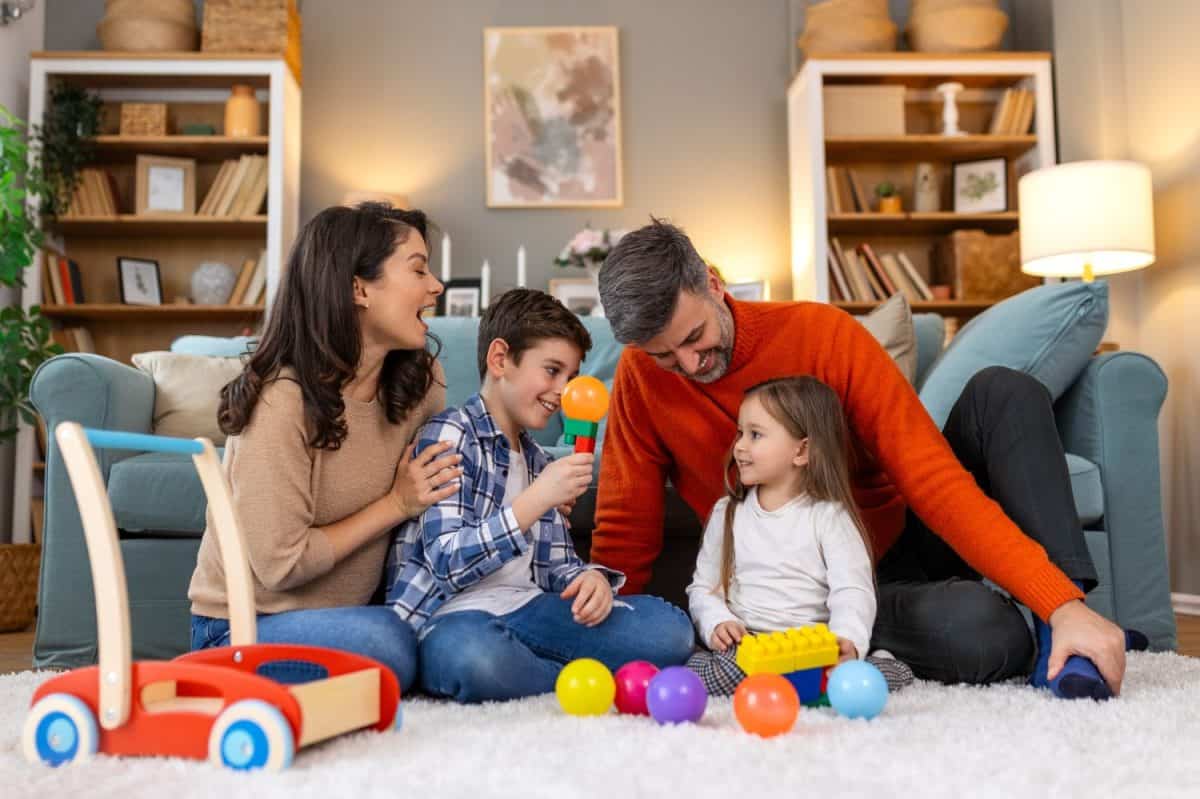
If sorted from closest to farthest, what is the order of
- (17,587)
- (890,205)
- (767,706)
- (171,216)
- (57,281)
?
(767,706)
(17,587)
(57,281)
(171,216)
(890,205)

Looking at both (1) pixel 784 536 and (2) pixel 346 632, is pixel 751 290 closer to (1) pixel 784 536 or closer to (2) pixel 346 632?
(1) pixel 784 536

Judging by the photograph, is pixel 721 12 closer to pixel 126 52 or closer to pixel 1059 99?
pixel 1059 99

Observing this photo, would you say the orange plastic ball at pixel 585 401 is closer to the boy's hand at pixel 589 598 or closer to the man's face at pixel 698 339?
the man's face at pixel 698 339

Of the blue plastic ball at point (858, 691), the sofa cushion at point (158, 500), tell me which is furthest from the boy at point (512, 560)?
the sofa cushion at point (158, 500)

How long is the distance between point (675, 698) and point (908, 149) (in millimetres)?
3718

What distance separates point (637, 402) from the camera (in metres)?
1.83

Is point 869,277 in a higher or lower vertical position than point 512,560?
higher

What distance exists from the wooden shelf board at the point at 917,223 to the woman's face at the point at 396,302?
117 inches

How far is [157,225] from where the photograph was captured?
4234mm

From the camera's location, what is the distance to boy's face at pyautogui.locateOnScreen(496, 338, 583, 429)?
1639 mm

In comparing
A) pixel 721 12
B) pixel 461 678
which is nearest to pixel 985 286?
pixel 721 12

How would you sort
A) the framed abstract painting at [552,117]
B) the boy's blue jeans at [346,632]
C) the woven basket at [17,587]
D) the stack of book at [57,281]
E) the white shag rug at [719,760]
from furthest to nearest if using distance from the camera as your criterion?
the framed abstract painting at [552,117] → the stack of book at [57,281] → the woven basket at [17,587] → the boy's blue jeans at [346,632] → the white shag rug at [719,760]

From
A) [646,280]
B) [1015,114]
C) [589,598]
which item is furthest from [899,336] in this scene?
[1015,114]

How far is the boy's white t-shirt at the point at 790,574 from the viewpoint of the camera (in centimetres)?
154
